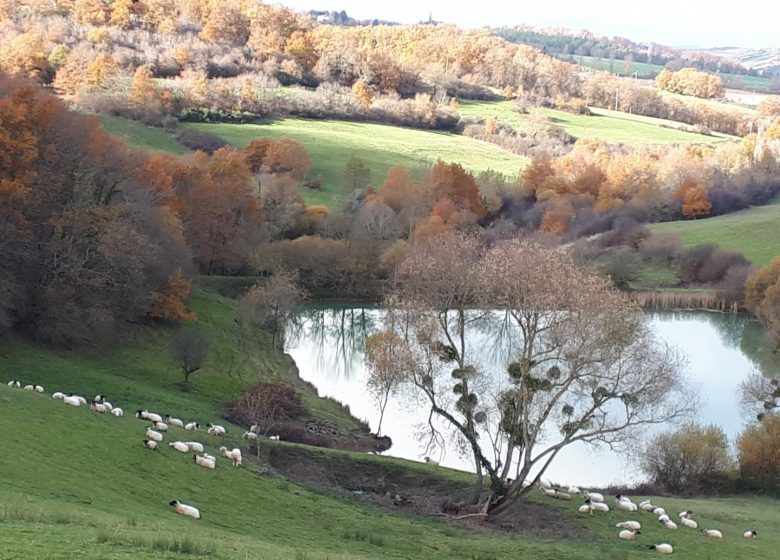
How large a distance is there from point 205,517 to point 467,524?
27.3ft

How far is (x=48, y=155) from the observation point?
1645 inches

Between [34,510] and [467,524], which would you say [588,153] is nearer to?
[467,524]

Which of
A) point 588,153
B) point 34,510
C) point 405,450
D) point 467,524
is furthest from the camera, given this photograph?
point 588,153

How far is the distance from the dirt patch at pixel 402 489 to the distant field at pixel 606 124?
122 metres

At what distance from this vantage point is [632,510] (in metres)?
25.5

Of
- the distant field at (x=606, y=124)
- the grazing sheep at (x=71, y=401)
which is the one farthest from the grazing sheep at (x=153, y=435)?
the distant field at (x=606, y=124)

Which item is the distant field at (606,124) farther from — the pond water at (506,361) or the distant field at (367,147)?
the pond water at (506,361)

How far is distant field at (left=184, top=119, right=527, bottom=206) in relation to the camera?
108 m

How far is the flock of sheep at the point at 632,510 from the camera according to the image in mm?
22594

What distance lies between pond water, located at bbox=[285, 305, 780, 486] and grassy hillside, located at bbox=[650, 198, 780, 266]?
660 inches

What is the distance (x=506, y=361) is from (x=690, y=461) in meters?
13.7

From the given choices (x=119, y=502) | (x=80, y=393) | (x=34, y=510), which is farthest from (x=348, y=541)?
(x=80, y=393)

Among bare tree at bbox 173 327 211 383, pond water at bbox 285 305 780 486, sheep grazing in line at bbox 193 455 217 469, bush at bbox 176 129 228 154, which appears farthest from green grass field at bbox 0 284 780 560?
bush at bbox 176 129 228 154

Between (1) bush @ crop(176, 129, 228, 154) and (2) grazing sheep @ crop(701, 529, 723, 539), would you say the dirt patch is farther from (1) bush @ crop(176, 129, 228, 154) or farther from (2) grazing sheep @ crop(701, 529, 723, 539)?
(1) bush @ crop(176, 129, 228, 154)
